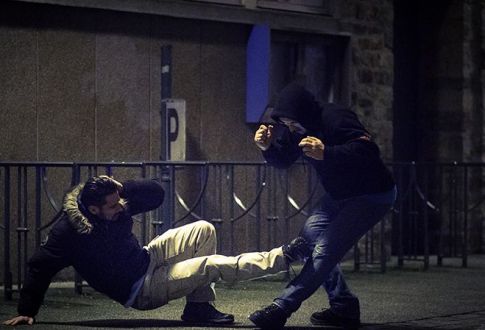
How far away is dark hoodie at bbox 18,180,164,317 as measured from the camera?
10.1 meters

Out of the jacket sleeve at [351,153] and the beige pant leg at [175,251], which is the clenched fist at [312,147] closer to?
the jacket sleeve at [351,153]

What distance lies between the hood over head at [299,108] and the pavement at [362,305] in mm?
1454

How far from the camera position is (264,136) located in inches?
396

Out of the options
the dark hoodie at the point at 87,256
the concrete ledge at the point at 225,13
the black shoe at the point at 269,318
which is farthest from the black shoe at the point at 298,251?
the concrete ledge at the point at 225,13

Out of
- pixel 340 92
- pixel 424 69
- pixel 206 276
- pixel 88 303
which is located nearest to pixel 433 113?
pixel 424 69

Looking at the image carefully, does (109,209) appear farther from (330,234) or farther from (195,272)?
(330,234)

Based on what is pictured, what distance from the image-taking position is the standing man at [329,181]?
991 centimetres

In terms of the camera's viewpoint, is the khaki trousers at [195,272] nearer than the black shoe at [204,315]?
Yes

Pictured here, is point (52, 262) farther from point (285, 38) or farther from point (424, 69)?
point (424, 69)

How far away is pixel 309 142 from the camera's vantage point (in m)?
9.68

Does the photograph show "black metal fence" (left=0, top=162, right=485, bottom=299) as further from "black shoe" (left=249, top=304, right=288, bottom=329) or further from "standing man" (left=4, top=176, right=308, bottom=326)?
"black shoe" (left=249, top=304, right=288, bottom=329)

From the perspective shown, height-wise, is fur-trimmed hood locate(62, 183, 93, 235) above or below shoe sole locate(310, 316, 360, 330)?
above

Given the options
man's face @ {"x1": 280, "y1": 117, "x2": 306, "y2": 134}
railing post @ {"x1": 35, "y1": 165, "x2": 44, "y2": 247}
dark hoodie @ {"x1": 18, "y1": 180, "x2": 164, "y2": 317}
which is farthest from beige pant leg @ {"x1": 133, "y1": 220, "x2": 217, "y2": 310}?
railing post @ {"x1": 35, "y1": 165, "x2": 44, "y2": 247}

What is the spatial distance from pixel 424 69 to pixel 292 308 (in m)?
8.91
